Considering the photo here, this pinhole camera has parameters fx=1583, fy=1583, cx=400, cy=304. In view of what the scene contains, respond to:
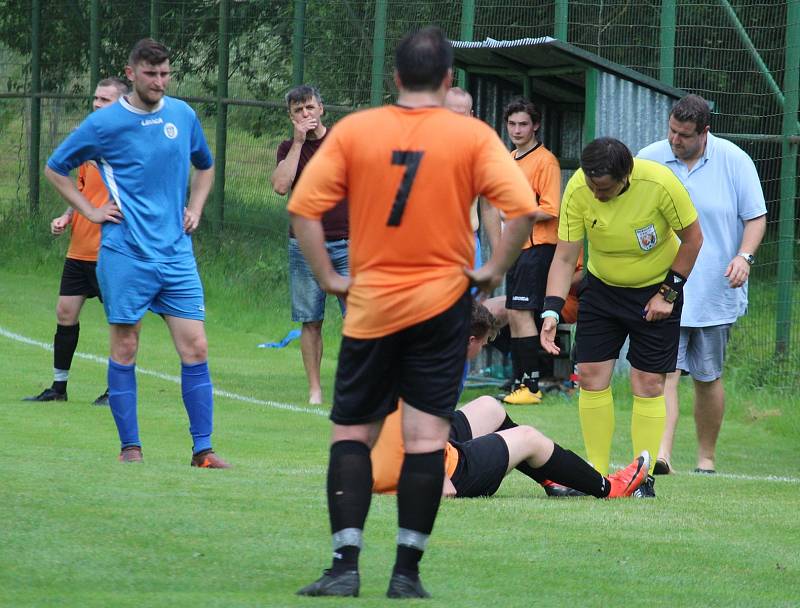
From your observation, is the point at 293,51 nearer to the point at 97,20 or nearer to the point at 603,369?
the point at 97,20

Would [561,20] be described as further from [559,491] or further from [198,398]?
[559,491]

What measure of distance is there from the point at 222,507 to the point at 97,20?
15716 mm

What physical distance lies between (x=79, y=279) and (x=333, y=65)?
20.0 feet

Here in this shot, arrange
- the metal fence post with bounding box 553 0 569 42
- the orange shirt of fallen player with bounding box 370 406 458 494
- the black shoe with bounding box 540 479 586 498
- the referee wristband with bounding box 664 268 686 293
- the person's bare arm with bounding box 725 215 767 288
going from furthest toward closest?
the metal fence post with bounding box 553 0 569 42 < the person's bare arm with bounding box 725 215 767 288 < the referee wristband with bounding box 664 268 686 293 < the black shoe with bounding box 540 479 586 498 < the orange shirt of fallen player with bounding box 370 406 458 494

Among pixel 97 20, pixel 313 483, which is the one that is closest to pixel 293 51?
pixel 97 20

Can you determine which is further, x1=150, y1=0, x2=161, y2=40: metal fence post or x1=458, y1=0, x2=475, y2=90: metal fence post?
x1=150, y1=0, x2=161, y2=40: metal fence post

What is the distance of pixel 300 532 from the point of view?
20.1 feet

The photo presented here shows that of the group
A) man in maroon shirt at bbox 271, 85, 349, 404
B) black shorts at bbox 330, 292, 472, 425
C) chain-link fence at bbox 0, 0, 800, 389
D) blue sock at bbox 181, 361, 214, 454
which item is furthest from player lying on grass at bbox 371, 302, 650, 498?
chain-link fence at bbox 0, 0, 800, 389

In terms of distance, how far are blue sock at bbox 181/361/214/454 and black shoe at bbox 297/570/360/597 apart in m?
3.26

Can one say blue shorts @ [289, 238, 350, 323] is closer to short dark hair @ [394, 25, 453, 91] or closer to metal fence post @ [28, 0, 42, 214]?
short dark hair @ [394, 25, 453, 91]

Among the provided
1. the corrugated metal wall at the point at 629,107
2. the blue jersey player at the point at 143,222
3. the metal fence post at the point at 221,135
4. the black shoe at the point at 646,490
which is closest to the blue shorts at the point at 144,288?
the blue jersey player at the point at 143,222

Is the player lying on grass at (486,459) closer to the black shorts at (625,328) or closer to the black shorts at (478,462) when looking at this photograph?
the black shorts at (478,462)

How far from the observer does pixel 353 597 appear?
4.97 meters

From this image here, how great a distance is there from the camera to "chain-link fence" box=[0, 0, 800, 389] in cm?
1300
